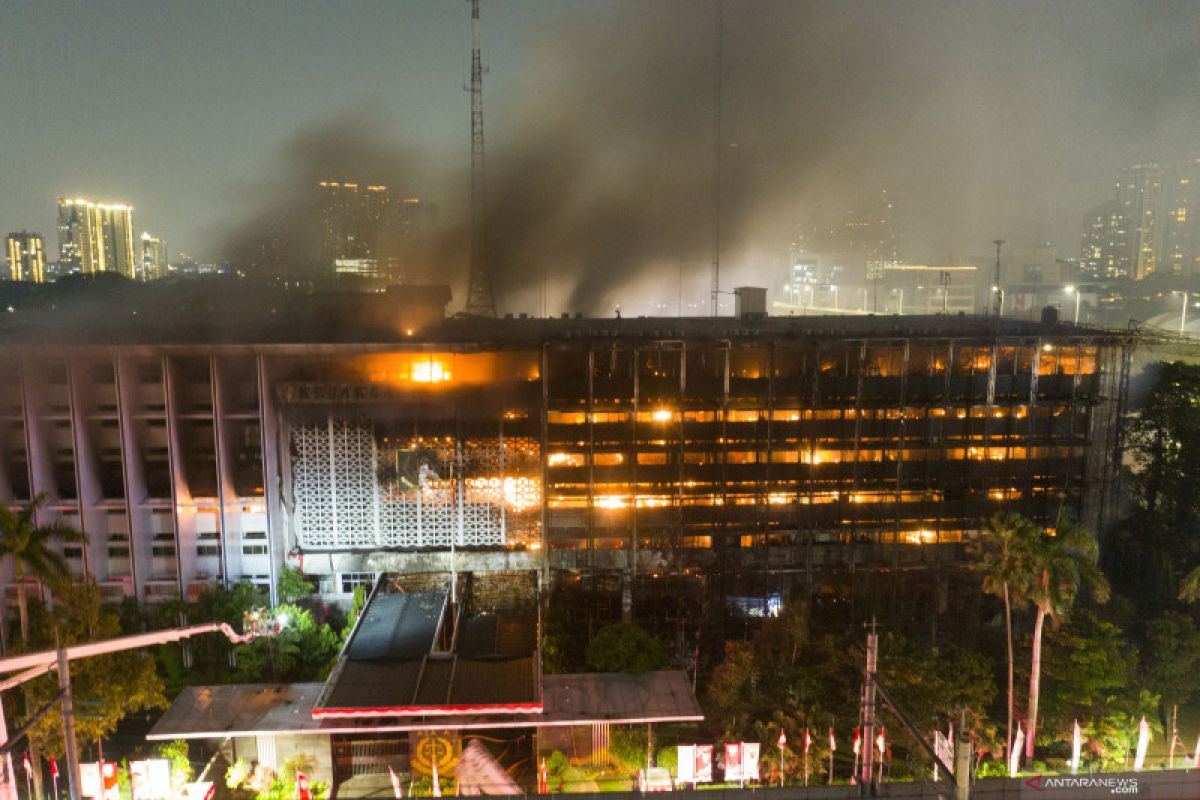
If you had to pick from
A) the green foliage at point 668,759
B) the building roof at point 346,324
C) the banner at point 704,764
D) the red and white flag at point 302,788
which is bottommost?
the green foliage at point 668,759

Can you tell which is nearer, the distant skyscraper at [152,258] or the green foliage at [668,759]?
the green foliage at [668,759]

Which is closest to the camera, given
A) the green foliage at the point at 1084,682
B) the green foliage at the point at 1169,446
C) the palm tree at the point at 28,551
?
the palm tree at the point at 28,551

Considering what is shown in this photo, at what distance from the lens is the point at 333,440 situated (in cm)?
3017

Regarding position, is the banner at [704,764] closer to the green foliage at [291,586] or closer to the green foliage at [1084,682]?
the green foliage at [1084,682]

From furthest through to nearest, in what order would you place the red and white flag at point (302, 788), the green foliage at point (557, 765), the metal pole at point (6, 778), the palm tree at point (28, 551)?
the green foliage at point (557, 765), the red and white flag at point (302, 788), the palm tree at point (28, 551), the metal pole at point (6, 778)

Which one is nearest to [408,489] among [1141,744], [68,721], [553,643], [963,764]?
[553,643]

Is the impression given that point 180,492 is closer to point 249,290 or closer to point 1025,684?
point 249,290

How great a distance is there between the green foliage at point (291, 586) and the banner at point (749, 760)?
17.8m

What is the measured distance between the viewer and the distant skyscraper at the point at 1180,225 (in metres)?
104

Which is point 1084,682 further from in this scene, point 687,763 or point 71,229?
point 71,229

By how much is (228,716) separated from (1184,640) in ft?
93.2

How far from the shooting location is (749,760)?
19.5 m

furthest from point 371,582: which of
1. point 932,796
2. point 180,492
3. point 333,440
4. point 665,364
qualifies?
point 932,796

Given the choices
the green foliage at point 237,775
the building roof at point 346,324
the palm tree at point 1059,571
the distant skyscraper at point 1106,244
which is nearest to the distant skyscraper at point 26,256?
the building roof at point 346,324
